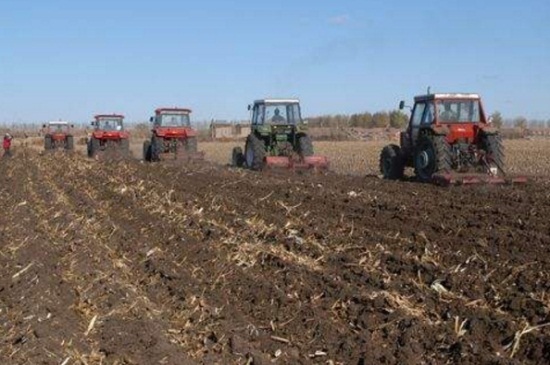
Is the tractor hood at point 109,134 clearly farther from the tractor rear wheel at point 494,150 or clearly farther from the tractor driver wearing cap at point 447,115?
the tractor rear wheel at point 494,150

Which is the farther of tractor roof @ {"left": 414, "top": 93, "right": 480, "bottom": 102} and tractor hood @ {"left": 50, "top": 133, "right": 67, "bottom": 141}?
tractor hood @ {"left": 50, "top": 133, "right": 67, "bottom": 141}

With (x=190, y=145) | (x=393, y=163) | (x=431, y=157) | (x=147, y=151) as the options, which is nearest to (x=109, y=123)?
(x=147, y=151)

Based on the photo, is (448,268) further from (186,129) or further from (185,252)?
(186,129)

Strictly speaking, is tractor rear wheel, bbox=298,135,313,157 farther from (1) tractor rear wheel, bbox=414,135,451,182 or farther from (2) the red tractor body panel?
(2) the red tractor body panel

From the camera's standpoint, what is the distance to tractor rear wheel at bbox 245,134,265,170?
18.0 meters

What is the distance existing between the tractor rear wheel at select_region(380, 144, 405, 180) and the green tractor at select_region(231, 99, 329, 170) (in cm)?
194

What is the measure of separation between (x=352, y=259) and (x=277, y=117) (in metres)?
11.8

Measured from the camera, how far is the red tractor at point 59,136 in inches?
1344

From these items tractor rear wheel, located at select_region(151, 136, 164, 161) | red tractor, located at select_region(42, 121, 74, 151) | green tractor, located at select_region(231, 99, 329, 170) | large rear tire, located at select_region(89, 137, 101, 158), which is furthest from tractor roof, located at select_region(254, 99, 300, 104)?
red tractor, located at select_region(42, 121, 74, 151)

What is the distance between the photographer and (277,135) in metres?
18.4

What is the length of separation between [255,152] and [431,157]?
17.3 feet

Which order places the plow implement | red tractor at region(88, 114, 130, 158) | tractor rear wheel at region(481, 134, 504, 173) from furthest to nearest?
red tractor at region(88, 114, 130, 158) → the plow implement → tractor rear wheel at region(481, 134, 504, 173)

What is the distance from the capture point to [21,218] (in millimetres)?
11172

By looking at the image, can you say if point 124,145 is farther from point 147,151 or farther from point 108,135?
point 147,151
